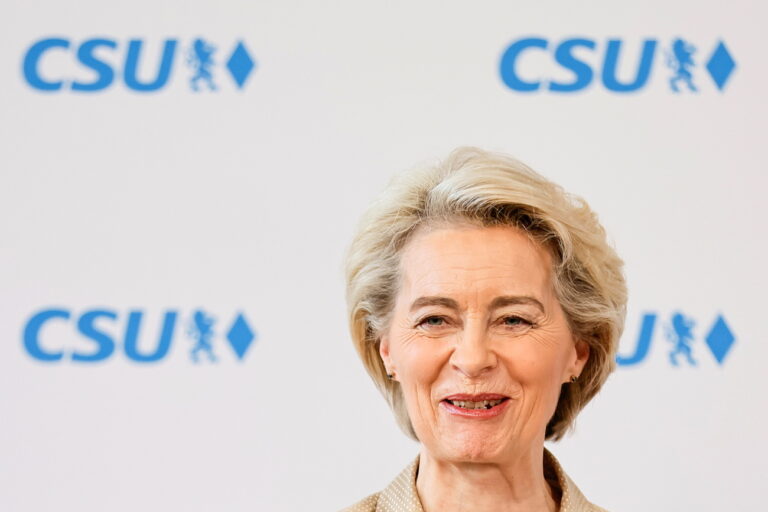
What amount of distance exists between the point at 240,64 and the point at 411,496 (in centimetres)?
161

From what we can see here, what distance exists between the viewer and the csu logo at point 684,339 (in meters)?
3.36

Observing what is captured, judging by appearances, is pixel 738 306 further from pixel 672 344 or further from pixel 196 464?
pixel 196 464

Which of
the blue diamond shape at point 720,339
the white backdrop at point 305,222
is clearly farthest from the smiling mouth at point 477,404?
the blue diamond shape at point 720,339

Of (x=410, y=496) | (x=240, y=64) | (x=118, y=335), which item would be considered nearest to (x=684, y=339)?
(x=410, y=496)

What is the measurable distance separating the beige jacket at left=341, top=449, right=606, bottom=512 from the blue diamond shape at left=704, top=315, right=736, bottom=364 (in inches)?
41.8

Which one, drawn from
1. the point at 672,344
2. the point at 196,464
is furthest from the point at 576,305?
the point at 196,464

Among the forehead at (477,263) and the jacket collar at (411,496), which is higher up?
the forehead at (477,263)

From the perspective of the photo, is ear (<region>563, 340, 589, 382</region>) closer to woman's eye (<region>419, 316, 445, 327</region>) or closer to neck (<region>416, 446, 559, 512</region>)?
neck (<region>416, 446, 559, 512</region>)

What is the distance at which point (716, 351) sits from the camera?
11.0ft

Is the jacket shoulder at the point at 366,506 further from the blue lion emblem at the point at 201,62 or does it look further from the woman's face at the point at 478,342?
the blue lion emblem at the point at 201,62

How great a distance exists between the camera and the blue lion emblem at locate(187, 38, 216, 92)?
3484 mm

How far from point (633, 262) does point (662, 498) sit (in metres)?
0.65

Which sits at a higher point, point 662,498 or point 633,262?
point 633,262

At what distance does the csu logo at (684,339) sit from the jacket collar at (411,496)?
101cm
